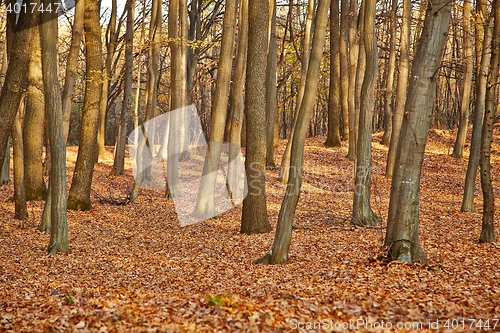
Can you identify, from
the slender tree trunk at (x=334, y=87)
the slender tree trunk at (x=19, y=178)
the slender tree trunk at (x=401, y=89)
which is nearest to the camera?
the slender tree trunk at (x=19, y=178)

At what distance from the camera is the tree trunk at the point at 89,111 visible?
13492 mm

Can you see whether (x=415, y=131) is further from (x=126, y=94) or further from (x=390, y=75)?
(x=390, y=75)

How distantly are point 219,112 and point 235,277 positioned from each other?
5.87 meters

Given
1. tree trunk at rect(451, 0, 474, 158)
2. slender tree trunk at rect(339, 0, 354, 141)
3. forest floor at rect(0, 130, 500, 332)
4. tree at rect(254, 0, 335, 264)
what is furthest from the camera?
slender tree trunk at rect(339, 0, 354, 141)

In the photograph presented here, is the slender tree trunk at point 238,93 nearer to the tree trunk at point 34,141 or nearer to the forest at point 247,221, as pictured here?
the forest at point 247,221

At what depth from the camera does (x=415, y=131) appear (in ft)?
25.2

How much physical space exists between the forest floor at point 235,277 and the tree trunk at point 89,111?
708 millimetres

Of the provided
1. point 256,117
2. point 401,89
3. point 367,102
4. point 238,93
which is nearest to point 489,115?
point 367,102

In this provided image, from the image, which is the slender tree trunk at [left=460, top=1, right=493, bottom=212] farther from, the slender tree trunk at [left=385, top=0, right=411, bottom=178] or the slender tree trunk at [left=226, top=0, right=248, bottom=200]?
the slender tree trunk at [left=226, top=0, right=248, bottom=200]

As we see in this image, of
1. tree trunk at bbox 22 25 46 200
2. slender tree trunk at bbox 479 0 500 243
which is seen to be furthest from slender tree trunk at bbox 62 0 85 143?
slender tree trunk at bbox 479 0 500 243

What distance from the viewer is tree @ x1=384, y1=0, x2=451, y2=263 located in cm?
743

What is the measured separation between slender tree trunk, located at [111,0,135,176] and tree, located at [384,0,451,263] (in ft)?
37.3

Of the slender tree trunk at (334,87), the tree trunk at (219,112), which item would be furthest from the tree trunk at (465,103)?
the tree trunk at (219,112)

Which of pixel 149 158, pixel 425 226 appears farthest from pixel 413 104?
pixel 149 158
